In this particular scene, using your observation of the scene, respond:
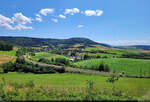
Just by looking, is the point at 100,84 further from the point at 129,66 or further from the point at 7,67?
the point at 7,67

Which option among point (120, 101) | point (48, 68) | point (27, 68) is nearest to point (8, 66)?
point (27, 68)

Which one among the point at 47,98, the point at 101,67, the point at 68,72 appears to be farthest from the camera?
the point at 101,67

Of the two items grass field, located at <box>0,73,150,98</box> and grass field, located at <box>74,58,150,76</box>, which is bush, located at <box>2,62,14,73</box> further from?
grass field, located at <box>74,58,150,76</box>

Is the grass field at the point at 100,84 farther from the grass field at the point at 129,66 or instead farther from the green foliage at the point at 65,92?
the grass field at the point at 129,66

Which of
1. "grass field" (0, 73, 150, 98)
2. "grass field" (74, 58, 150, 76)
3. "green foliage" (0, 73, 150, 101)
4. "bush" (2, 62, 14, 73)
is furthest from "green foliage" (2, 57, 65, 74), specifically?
"green foliage" (0, 73, 150, 101)

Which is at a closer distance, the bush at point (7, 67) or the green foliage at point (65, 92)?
the green foliage at point (65, 92)

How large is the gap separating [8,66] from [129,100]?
53.0 metres

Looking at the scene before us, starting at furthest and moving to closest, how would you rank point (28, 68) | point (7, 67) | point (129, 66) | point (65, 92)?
point (129, 66) → point (28, 68) → point (7, 67) → point (65, 92)

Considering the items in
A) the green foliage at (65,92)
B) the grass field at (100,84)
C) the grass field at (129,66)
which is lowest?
the grass field at (129,66)

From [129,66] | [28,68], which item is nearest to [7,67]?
[28,68]

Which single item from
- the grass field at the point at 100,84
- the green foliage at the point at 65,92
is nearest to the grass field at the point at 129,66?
the grass field at the point at 100,84

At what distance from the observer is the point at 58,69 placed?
158 ft

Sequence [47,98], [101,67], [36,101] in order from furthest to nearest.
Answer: [101,67]
[47,98]
[36,101]

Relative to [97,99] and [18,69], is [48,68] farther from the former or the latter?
[97,99]
